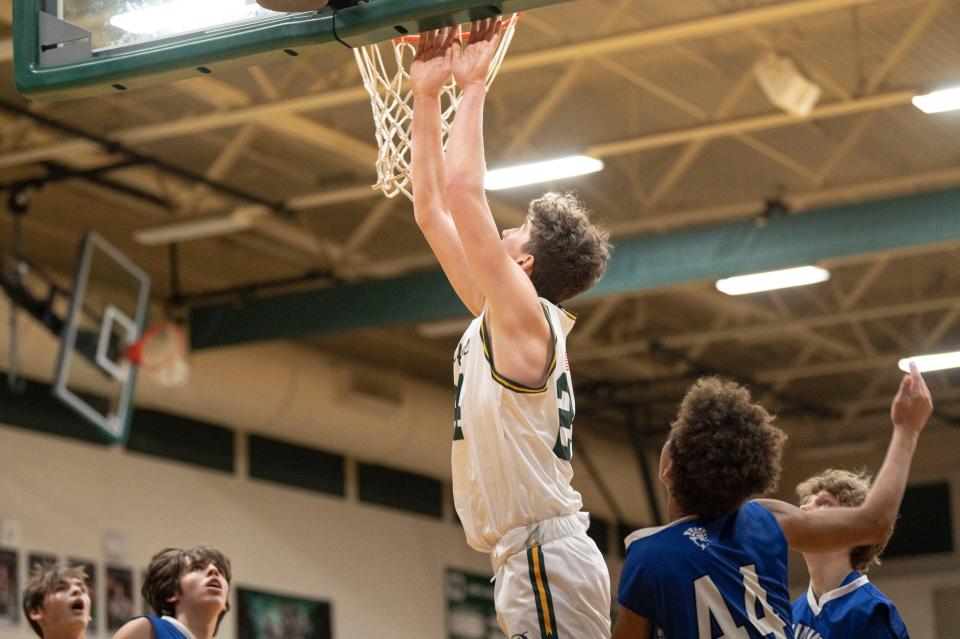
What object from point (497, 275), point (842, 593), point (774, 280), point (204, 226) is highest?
point (204, 226)

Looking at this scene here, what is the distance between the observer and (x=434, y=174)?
453 cm

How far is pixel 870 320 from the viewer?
18578 mm

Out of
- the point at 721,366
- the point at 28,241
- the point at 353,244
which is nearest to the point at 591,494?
the point at 721,366

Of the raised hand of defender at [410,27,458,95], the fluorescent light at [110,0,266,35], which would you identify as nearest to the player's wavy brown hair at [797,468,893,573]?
the raised hand of defender at [410,27,458,95]

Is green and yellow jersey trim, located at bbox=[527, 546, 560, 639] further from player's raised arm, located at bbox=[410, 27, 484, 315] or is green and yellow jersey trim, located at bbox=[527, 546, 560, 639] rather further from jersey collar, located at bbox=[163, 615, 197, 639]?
jersey collar, located at bbox=[163, 615, 197, 639]

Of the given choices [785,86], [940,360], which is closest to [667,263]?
[785,86]

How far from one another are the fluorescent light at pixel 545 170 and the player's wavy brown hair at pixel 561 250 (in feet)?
24.5

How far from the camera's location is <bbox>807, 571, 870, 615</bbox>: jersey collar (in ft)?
17.1

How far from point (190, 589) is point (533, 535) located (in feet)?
6.75

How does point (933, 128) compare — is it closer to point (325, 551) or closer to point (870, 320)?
point (870, 320)

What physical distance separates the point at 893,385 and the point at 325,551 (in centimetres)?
797

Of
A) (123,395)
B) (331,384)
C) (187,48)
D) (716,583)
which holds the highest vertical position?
(331,384)

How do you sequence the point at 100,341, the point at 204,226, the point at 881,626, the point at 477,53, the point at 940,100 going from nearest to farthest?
1. the point at 477,53
2. the point at 881,626
3. the point at 940,100
4. the point at 100,341
5. the point at 204,226

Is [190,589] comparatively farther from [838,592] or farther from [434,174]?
[838,592]
